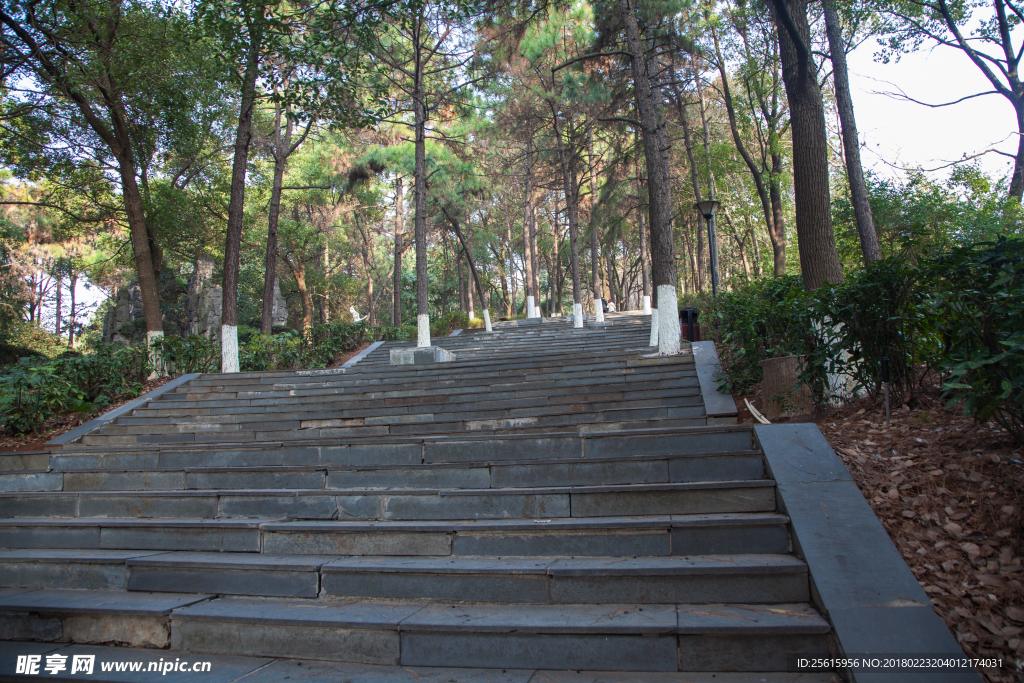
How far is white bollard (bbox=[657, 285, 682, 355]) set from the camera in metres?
9.53

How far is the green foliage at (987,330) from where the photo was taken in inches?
122

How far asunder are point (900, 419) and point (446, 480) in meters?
3.47

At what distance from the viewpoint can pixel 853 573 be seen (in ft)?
9.57

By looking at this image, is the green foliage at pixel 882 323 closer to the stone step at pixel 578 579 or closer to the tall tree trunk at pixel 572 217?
the stone step at pixel 578 579

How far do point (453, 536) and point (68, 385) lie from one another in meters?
8.78

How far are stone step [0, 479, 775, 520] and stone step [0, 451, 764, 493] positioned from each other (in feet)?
0.70

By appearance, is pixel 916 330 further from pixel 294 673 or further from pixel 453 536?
pixel 294 673

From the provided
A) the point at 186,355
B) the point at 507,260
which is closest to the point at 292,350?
the point at 186,355

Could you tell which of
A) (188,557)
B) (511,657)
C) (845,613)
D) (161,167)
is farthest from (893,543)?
(161,167)

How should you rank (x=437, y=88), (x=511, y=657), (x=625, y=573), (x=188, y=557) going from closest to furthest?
1. (x=511, y=657)
2. (x=625, y=573)
3. (x=188, y=557)
4. (x=437, y=88)

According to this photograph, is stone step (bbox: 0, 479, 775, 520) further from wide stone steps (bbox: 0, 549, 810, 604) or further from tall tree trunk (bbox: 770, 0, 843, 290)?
tall tree trunk (bbox: 770, 0, 843, 290)

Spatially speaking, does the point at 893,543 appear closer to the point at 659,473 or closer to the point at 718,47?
the point at 659,473

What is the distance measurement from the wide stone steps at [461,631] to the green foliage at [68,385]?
6679 millimetres

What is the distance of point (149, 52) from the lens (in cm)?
1225
